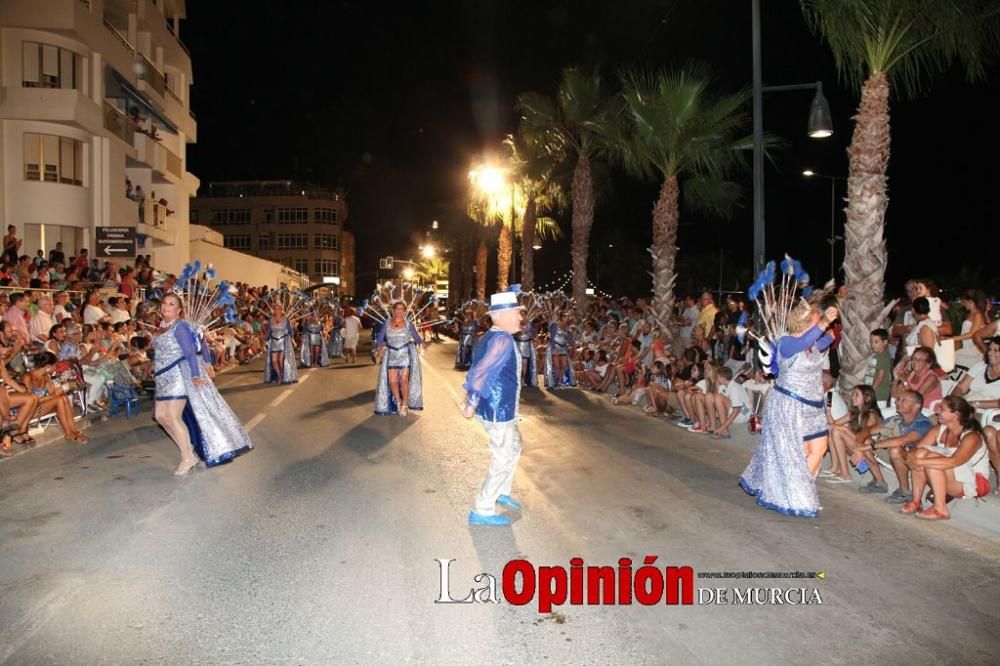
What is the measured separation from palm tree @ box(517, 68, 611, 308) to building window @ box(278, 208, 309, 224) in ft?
252

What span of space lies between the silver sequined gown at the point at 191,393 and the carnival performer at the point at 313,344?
15400 millimetres

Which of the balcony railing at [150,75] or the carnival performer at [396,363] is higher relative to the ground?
the balcony railing at [150,75]

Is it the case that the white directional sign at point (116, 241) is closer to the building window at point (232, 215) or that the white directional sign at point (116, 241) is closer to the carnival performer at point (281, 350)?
the carnival performer at point (281, 350)

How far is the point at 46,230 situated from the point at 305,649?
25958 millimetres

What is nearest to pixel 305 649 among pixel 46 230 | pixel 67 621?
Answer: pixel 67 621

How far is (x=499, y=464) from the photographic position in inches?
269

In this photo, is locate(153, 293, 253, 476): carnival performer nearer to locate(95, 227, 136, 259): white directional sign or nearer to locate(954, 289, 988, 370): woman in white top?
locate(954, 289, 988, 370): woman in white top

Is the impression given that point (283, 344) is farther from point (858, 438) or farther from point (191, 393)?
point (858, 438)

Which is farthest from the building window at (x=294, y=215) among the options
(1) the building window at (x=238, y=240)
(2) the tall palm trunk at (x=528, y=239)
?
(2) the tall palm trunk at (x=528, y=239)

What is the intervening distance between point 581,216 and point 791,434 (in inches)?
691

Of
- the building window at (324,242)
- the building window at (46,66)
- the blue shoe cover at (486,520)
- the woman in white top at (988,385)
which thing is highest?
the building window at (324,242)

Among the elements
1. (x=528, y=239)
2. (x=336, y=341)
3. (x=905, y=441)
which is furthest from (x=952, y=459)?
(x=528, y=239)

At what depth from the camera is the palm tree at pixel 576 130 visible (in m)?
23.1

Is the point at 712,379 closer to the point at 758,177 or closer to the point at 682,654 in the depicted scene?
the point at 758,177
